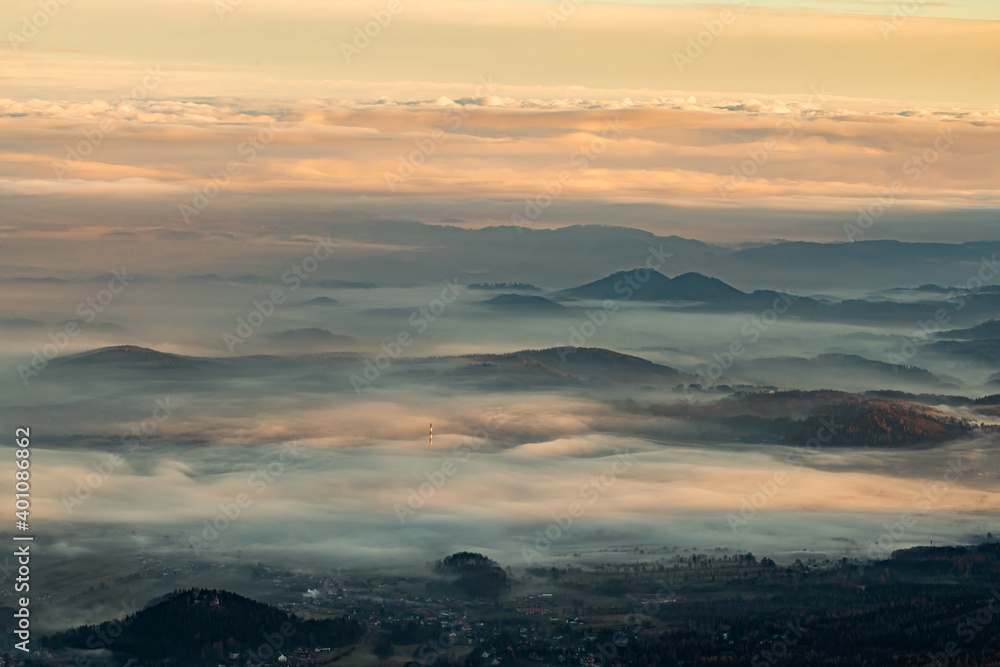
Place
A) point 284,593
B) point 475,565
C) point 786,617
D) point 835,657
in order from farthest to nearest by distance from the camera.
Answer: point 475,565 < point 284,593 < point 786,617 < point 835,657

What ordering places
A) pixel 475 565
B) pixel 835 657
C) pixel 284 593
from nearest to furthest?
1. pixel 835 657
2. pixel 284 593
3. pixel 475 565

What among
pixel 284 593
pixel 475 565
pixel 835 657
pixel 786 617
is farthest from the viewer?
pixel 475 565

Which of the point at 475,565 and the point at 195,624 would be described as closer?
the point at 195,624

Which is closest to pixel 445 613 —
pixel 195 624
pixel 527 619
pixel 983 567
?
pixel 527 619

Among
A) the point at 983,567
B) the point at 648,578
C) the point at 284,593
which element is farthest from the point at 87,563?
the point at 983,567

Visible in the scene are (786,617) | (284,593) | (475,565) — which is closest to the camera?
(786,617)

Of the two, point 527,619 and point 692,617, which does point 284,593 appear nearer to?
point 527,619

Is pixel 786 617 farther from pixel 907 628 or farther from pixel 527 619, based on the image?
pixel 527 619

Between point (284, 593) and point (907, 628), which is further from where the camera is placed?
point (284, 593)

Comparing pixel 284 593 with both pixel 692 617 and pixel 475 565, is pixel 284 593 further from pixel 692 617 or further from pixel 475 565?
pixel 692 617
